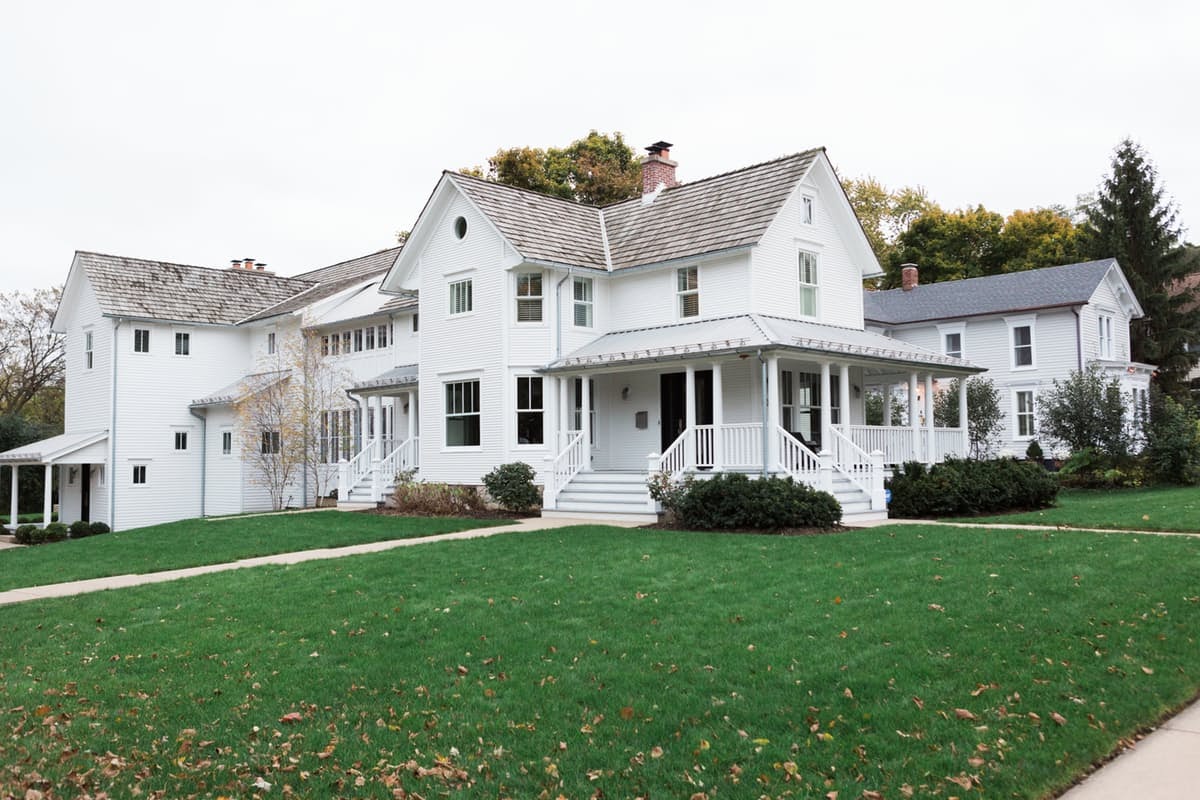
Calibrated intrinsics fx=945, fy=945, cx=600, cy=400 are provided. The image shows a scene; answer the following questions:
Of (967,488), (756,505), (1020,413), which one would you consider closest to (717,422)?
(756,505)

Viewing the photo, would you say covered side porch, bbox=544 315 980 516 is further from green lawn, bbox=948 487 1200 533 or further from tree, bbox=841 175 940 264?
tree, bbox=841 175 940 264

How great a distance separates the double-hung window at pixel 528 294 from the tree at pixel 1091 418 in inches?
585

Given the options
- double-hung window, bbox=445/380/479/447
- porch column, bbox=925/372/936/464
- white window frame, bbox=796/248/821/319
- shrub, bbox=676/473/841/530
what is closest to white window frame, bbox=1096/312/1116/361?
porch column, bbox=925/372/936/464

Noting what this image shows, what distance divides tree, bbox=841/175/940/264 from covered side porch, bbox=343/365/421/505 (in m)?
36.8

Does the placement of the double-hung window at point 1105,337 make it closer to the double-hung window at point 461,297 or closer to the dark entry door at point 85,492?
the double-hung window at point 461,297

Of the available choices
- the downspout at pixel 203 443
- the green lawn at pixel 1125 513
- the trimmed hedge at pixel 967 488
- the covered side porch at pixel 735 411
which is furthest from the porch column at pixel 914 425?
the downspout at pixel 203 443

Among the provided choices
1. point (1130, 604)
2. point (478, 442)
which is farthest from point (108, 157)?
point (1130, 604)

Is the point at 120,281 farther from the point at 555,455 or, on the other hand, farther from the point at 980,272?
the point at 980,272

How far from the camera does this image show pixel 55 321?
35094 mm

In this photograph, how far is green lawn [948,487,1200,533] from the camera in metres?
14.8

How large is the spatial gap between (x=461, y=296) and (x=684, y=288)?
543cm

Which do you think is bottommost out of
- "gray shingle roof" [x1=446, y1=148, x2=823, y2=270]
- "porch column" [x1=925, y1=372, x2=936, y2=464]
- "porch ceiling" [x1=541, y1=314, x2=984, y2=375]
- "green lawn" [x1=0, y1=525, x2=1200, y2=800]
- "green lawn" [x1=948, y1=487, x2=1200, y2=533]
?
"green lawn" [x1=0, y1=525, x2=1200, y2=800]

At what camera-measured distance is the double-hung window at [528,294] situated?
2166cm

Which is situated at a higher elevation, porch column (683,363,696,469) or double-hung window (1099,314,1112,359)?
double-hung window (1099,314,1112,359)
